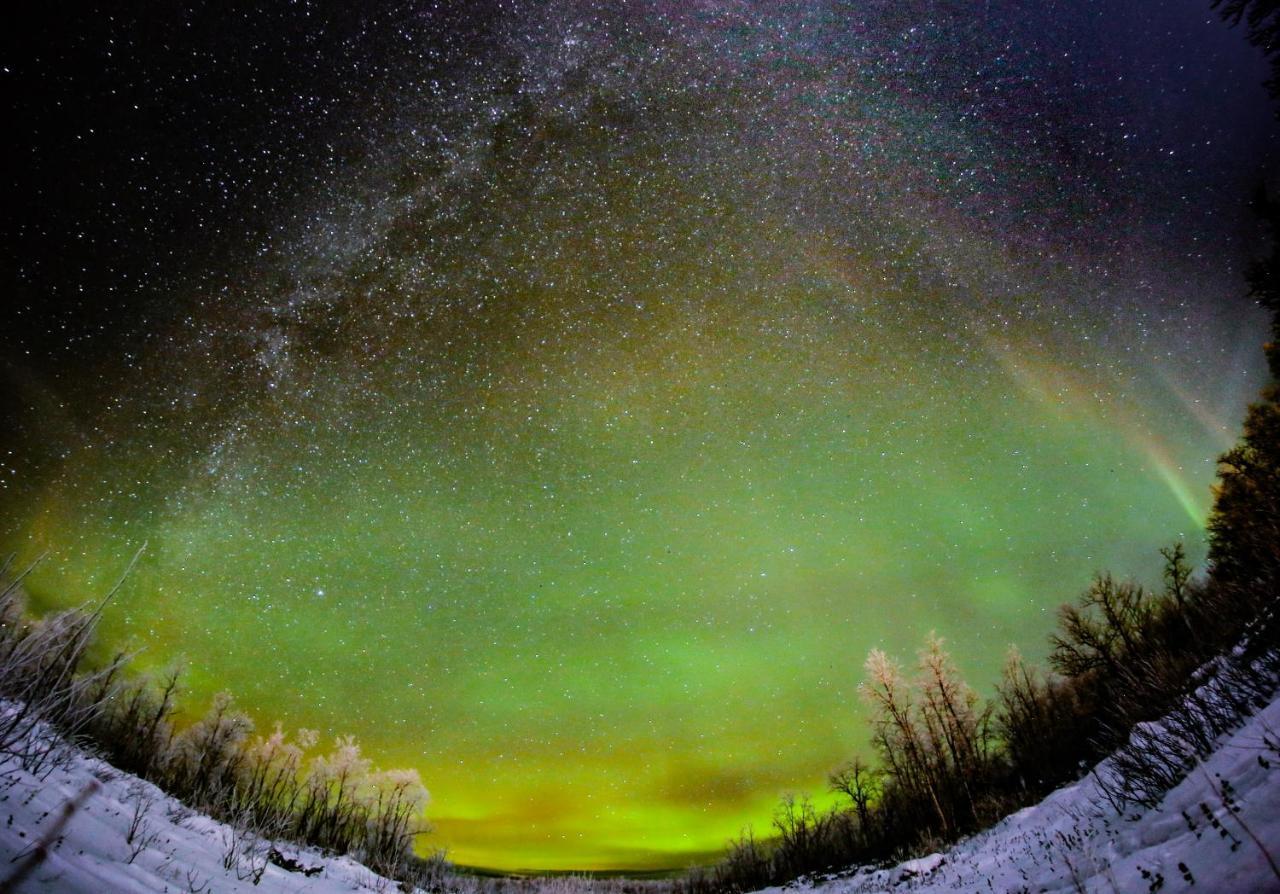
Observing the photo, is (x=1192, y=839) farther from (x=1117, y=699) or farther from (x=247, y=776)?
(x=247, y=776)

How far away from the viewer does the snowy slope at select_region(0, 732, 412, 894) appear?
14.1ft

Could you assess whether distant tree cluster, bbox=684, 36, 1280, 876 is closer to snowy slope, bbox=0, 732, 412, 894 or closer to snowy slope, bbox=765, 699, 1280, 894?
snowy slope, bbox=765, 699, 1280, 894

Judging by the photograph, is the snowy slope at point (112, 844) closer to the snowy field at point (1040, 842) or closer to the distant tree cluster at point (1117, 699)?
the snowy field at point (1040, 842)

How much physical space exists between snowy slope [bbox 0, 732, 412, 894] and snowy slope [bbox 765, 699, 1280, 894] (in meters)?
9.12

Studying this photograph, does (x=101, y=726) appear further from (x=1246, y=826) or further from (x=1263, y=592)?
(x=1263, y=592)

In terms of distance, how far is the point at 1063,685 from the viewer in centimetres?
3372

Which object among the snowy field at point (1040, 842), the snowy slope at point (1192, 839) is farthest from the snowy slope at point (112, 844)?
the snowy slope at point (1192, 839)

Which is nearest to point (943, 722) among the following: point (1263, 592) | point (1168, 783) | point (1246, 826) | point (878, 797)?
point (878, 797)

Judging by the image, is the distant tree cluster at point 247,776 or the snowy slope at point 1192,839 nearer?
the snowy slope at point 1192,839

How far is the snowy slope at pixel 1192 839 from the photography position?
368 cm

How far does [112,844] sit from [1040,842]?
15.9 meters

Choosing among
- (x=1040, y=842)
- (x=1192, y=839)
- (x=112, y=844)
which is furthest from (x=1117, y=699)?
(x=112, y=844)

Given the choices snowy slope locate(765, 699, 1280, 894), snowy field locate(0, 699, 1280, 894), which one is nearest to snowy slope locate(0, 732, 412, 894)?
snowy field locate(0, 699, 1280, 894)

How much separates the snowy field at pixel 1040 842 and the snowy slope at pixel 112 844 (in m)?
0.02
